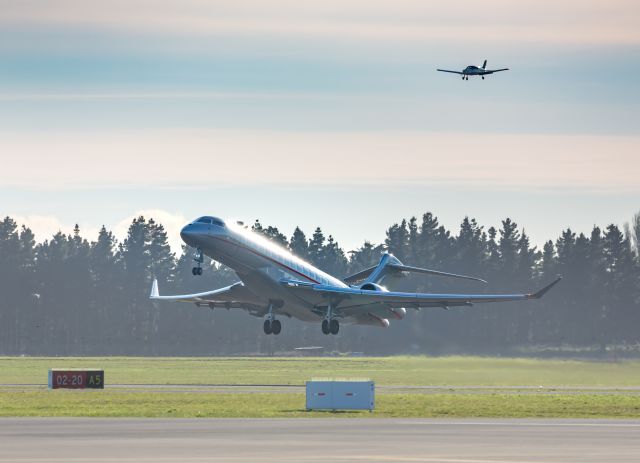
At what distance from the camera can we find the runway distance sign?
274ft

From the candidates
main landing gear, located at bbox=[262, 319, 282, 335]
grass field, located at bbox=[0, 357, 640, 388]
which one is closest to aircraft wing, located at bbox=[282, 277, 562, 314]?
main landing gear, located at bbox=[262, 319, 282, 335]

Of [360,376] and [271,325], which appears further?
[360,376]

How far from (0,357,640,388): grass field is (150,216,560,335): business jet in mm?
5483

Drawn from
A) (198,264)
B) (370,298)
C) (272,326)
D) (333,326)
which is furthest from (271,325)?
(198,264)

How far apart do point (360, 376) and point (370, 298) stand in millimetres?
13201

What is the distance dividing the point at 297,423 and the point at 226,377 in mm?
48288

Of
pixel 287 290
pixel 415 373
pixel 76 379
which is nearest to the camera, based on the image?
pixel 76 379

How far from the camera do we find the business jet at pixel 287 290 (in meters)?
79.4

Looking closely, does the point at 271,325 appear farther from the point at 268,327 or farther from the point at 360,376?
Result: the point at 360,376

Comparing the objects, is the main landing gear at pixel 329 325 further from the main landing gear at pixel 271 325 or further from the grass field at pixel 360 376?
the grass field at pixel 360 376

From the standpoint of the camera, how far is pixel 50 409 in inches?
2532

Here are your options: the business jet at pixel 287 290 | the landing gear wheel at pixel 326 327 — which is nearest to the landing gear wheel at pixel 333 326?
the business jet at pixel 287 290

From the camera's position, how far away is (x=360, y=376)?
103312mm

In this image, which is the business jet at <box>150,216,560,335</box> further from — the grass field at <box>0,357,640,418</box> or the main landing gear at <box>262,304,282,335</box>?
the grass field at <box>0,357,640,418</box>
